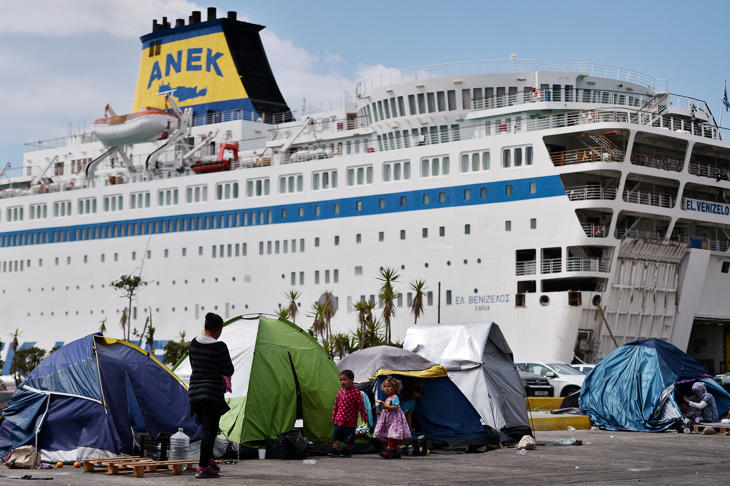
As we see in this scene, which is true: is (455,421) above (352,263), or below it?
below

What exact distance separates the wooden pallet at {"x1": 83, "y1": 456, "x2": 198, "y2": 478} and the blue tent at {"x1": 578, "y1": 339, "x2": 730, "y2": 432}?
417 inches

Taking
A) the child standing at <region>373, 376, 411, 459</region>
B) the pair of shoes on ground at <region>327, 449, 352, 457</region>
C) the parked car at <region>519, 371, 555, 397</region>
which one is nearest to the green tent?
the pair of shoes on ground at <region>327, 449, 352, 457</region>

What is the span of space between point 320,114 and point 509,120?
12823 mm

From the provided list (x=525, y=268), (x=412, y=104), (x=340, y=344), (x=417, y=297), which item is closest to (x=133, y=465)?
(x=525, y=268)

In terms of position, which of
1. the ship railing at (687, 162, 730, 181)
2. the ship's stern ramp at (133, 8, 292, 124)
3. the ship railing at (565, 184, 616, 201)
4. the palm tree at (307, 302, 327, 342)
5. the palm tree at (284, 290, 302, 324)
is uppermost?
the ship's stern ramp at (133, 8, 292, 124)

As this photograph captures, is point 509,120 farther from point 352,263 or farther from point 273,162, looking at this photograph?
point 273,162

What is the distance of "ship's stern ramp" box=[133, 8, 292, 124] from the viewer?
54.0 m

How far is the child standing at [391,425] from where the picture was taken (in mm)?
14617

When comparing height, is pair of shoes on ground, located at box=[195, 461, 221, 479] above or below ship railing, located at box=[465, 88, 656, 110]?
below

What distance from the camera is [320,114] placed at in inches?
2016

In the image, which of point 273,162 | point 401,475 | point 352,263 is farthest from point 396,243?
point 401,475

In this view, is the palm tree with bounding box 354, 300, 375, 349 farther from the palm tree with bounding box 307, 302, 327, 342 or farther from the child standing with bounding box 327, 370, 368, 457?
the child standing with bounding box 327, 370, 368, 457

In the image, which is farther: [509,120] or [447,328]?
[509,120]

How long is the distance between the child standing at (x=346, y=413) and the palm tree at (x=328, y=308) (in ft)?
93.4
